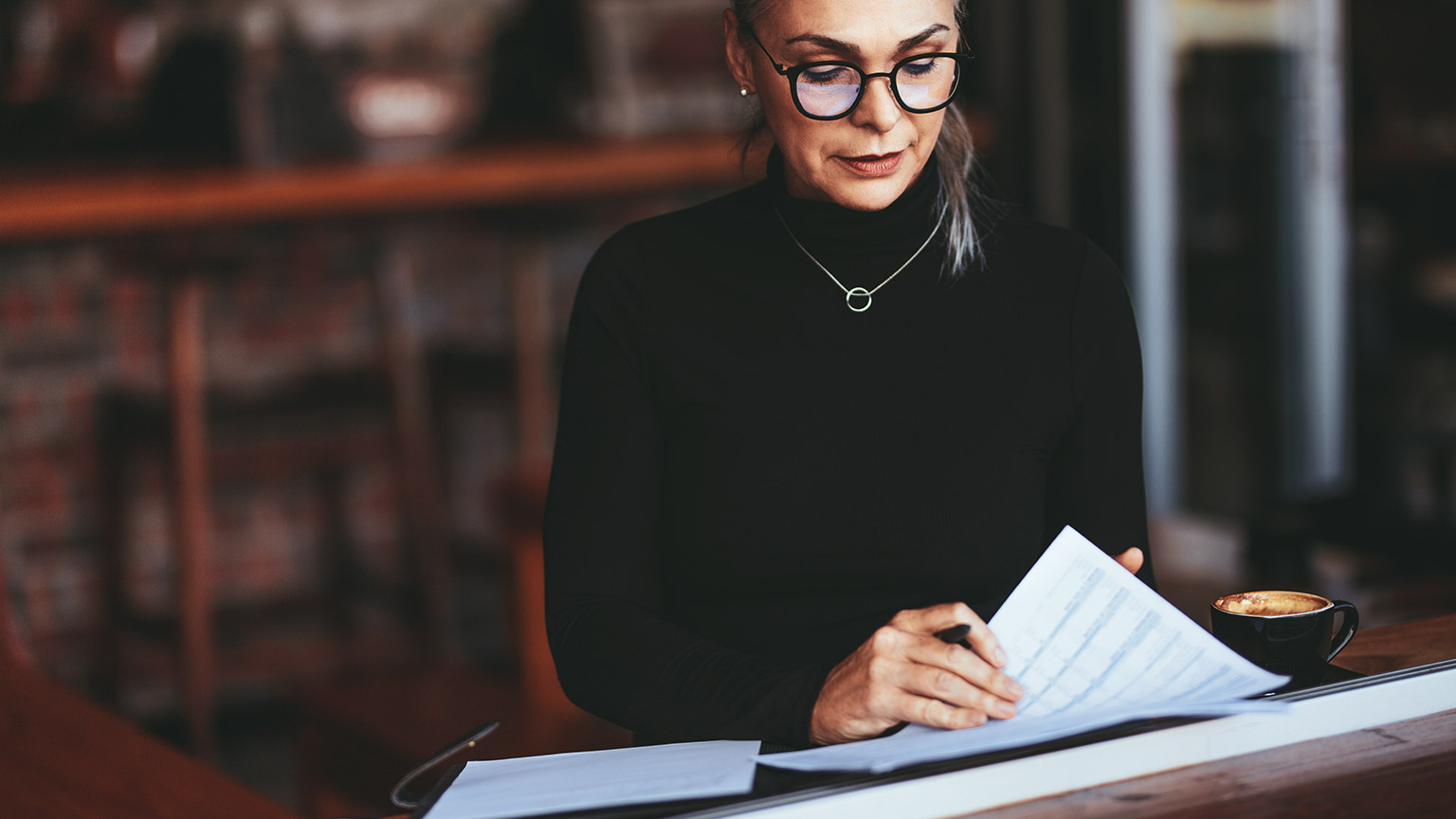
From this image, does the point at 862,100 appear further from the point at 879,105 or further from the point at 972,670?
the point at 972,670

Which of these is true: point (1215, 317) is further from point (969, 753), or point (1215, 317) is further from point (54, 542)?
point (969, 753)

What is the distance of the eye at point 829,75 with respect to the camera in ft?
4.04

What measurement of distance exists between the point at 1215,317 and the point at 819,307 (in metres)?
3.27

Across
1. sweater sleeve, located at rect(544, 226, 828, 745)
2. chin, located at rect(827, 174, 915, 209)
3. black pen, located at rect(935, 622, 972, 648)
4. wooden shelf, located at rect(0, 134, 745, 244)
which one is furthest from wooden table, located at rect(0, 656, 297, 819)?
wooden shelf, located at rect(0, 134, 745, 244)

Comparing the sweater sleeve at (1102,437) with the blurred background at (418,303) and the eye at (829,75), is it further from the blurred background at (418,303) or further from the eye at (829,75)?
the blurred background at (418,303)

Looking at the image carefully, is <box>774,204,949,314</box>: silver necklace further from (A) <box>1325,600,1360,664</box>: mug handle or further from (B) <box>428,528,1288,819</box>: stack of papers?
(A) <box>1325,600,1360,664</box>: mug handle

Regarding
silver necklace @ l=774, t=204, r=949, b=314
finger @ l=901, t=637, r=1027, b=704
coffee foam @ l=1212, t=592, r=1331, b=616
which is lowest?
coffee foam @ l=1212, t=592, r=1331, b=616

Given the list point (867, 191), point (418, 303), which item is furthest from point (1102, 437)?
point (418, 303)

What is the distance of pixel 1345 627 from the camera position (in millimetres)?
1149

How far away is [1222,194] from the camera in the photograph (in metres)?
4.19

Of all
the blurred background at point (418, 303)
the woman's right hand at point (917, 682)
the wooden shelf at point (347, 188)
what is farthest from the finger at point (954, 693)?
the wooden shelf at point (347, 188)

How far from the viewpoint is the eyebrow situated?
1.22 metres

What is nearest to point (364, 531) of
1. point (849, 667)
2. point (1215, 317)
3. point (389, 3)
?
point (389, 3)

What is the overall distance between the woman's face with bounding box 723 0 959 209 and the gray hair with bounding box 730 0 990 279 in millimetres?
70
